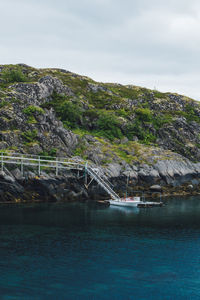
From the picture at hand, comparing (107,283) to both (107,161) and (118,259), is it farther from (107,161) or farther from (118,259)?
(107,161)

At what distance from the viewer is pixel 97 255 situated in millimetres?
35781

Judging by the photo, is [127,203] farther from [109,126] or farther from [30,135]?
[109,126]

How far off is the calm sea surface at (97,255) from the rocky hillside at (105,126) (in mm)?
30127

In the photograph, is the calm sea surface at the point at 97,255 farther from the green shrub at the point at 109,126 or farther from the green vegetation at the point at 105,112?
the green shrub at the point at 109,126

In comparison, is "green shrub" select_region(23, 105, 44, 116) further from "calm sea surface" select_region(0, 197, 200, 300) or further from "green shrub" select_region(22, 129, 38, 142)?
"calm sea surface" select_region(0, 197, 200, 300)

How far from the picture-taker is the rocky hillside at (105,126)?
89.0 meters

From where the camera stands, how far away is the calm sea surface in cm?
2684

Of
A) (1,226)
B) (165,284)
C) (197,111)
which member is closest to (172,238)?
(165,284)

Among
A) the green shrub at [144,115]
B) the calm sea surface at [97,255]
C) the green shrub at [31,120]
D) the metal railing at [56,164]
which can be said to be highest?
the green shrub at [144,115]

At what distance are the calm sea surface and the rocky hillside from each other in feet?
98.8

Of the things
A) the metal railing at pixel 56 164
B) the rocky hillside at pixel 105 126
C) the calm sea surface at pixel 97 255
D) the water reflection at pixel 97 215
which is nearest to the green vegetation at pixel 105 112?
the rocky hillside at pixel 105 126

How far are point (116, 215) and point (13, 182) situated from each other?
84.0 feet

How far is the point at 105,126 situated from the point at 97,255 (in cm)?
8072

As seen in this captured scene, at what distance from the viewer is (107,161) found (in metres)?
90.2
